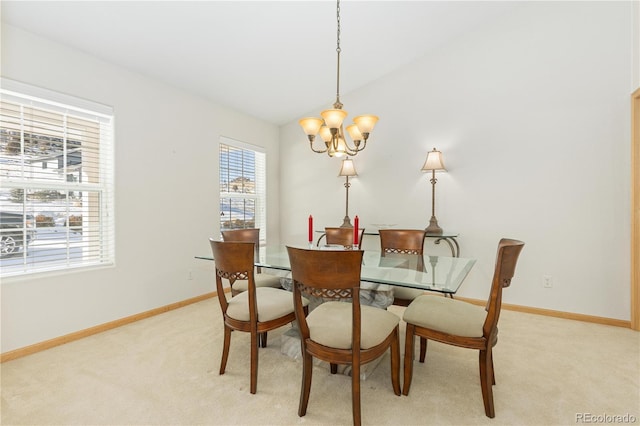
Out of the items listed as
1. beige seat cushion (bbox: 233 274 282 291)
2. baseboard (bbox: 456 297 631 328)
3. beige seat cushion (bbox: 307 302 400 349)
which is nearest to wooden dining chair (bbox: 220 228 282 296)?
beige seat cushion (bbox: 233 274 282 291)

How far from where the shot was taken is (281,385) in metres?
1.86

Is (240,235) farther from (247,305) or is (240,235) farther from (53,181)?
(53,181)

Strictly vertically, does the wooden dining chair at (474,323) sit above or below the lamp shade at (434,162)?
below

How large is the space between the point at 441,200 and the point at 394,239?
1.14m

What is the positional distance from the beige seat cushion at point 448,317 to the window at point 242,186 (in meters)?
2.82

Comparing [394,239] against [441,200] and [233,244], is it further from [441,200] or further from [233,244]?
[233,244]

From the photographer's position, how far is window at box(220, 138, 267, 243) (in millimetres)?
3953

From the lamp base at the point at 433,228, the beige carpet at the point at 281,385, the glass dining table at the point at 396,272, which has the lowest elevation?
the beige carpet at the point at 281,385

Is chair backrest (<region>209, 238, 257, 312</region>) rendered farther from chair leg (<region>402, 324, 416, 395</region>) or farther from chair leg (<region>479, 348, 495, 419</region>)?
chair leg (<region>479, 348, 495, 419</region>)

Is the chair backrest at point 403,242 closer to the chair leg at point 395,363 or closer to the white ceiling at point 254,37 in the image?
the chair leg at point 395,363

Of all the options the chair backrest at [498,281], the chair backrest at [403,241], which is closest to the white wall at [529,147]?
the chair backrest at [403,241]

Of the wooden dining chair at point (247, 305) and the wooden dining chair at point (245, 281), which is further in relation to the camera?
the wooden dining chair at point (245, 281)

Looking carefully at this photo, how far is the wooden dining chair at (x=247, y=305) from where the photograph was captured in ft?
5.82

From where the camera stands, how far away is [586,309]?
2934 millimetres
